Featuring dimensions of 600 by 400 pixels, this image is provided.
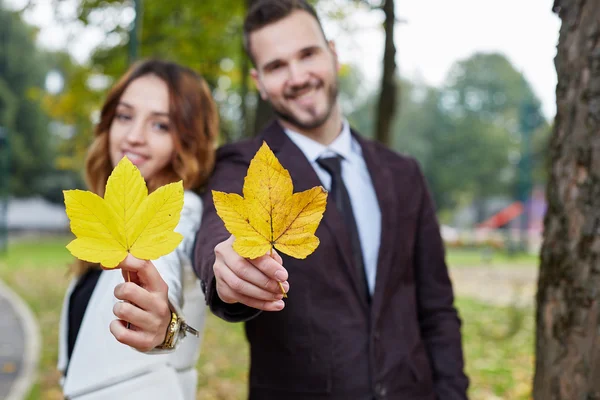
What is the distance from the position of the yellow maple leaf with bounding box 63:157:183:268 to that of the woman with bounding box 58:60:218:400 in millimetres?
72

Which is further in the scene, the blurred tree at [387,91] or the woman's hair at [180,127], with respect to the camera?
the blurred tree at [387,91]

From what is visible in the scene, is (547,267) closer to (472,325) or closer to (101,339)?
(101,339)

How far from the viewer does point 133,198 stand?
94 cm

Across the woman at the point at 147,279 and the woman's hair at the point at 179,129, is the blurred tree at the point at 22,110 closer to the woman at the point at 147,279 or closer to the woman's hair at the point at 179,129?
the woman's hair at the point at 179,129

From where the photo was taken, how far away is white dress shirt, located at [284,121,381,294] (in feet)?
6.45

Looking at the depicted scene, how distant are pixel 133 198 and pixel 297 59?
118cm

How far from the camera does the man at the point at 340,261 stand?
5.92 ft

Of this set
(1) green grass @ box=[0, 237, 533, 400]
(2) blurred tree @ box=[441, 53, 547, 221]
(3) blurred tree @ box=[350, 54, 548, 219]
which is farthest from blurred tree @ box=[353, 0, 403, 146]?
(2) blurred tree @ box=[441, 53, 547, 221]

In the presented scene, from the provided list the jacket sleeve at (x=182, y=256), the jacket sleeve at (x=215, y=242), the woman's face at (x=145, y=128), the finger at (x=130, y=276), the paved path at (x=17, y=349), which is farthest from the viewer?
the paved path at (x=17, y=349)

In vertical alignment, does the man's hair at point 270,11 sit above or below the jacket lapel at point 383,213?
above

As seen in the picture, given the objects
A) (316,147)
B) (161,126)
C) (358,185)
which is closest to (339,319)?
(358,185)

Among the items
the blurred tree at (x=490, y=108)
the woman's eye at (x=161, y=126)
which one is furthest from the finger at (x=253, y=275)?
the blurred tree at (x=490, y=108)

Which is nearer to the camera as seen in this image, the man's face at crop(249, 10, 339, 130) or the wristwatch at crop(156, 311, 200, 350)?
the wristwatch at crop(156, 311, 200, 350)

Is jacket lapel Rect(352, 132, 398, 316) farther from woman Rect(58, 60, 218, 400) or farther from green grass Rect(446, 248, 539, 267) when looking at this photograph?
green grass Rect(446, 248, 539, 267)
